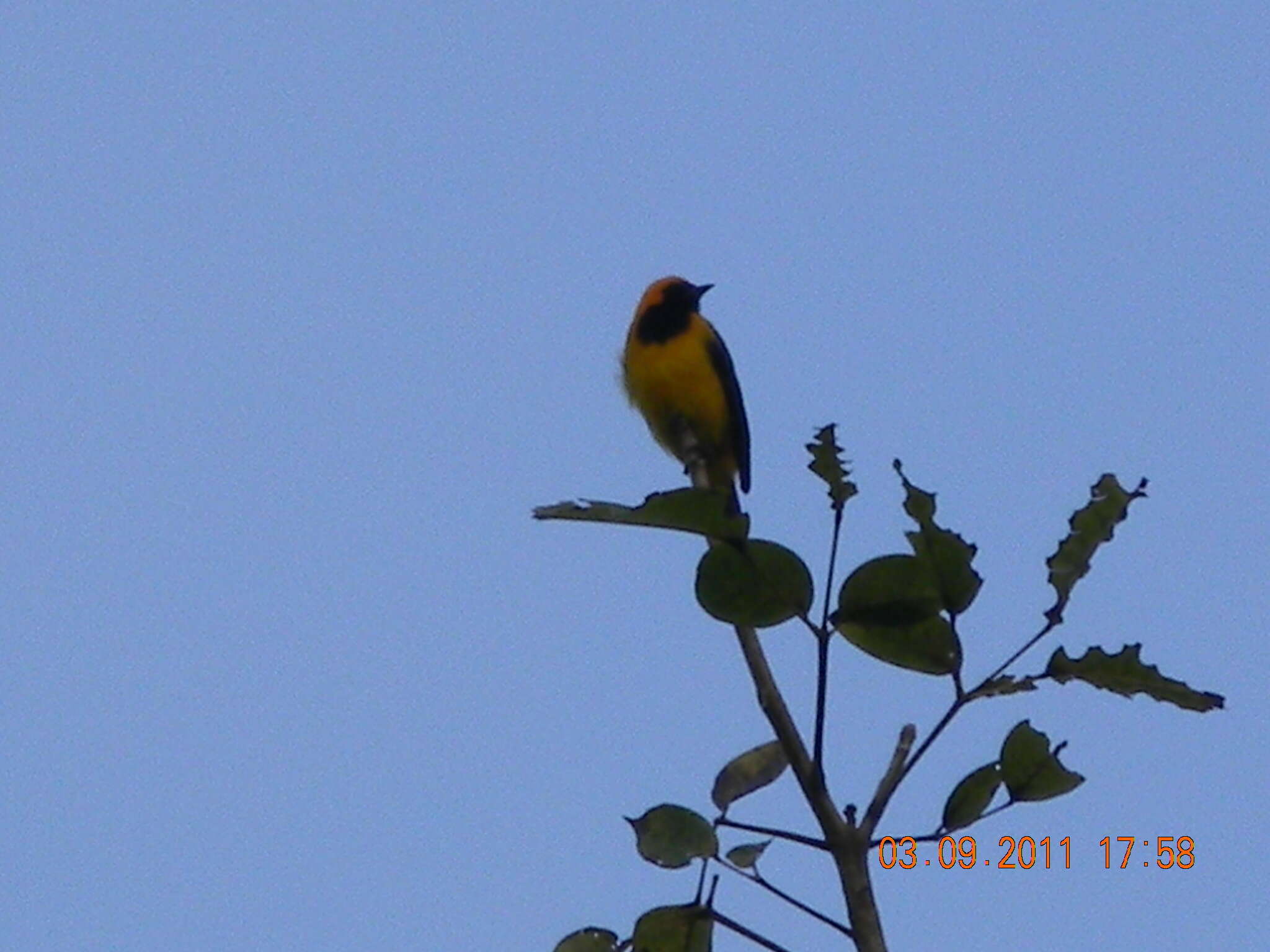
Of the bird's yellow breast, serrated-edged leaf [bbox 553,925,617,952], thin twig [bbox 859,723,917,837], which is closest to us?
thin twig [bbox 859,723,917,837]

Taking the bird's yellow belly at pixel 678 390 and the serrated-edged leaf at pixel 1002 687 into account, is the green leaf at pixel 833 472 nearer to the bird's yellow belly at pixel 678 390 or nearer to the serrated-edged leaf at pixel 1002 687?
Result: the serrated-edged leaf at pixel 1002 687

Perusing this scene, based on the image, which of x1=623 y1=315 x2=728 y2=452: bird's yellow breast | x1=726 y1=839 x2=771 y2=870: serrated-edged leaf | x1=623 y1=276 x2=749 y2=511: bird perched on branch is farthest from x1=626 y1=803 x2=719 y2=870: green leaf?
x1=623 y1=315 x2=728 y2=452: bird's yellow breast

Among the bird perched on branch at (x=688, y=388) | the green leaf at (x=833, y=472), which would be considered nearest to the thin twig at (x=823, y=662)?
the green leaf at (x=833, y=472)

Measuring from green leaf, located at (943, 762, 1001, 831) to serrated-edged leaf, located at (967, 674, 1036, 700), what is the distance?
0.34ft

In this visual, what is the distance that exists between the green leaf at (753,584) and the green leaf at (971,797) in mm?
260

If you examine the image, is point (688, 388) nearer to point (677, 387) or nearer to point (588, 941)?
point (677, 387)

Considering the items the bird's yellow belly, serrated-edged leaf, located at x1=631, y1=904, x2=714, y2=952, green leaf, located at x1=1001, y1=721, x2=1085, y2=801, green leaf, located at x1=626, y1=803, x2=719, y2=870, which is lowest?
serrated-edged leaf, located at x1=631, y1=904, x2=714, y2=952

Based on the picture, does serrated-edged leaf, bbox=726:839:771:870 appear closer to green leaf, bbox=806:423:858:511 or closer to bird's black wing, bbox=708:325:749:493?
green leaf, bbox=806:423:858:511

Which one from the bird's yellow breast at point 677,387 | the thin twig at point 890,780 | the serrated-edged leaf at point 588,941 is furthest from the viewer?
the bird's yellow breast at point 677,387

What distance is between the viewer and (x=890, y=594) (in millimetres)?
1799

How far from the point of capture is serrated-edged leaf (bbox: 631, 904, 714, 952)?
181 cm

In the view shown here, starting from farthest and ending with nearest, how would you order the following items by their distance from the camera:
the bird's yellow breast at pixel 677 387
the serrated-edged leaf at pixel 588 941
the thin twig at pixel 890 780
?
the bird's yellow breast at pixel 677 387
the serrated-edged leaf at pixel 588 941
the thin twig at pixel 890 780

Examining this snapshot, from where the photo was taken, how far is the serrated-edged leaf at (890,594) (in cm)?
179

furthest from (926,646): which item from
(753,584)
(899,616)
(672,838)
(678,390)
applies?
(678,390)
